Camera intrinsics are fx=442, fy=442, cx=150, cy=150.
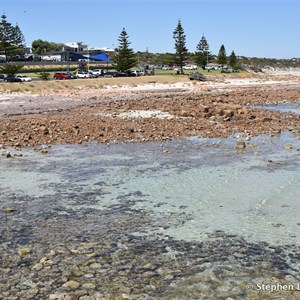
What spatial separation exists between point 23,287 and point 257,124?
72.0 ft

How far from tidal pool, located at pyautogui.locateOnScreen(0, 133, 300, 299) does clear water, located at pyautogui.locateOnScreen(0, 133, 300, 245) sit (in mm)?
30

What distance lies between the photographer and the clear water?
1081 centimetres

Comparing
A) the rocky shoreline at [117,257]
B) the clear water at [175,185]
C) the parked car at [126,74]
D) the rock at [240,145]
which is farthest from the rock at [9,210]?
the parked car at [126,74]

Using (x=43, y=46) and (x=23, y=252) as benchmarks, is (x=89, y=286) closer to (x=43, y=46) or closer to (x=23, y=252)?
(x=23, y=252)

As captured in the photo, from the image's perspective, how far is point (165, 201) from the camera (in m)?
12.6

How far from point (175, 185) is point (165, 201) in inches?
65.2

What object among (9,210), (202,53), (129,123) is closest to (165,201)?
(9,210)

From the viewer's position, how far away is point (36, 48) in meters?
179

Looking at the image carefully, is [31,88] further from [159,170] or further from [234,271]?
[234,271]

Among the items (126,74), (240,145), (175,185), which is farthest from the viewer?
(126,74)

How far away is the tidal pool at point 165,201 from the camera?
9469mm

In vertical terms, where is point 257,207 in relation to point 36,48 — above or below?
below

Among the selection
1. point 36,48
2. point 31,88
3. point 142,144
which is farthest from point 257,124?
point 36,48

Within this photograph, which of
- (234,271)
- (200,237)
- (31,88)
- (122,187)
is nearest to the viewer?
(234,271)
